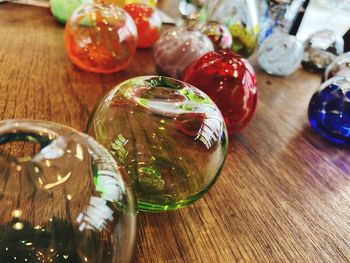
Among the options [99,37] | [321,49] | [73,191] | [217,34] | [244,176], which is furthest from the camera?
[321,49]

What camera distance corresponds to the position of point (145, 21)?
64 centimetres

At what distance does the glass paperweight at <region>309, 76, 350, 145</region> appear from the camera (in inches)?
17.9

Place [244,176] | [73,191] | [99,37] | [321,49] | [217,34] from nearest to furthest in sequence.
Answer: [73,191] → [244,176] → [99,37] → [217,34] → [321,49]

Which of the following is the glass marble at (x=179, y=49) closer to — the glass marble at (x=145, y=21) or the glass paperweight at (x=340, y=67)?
Answer: the glass marble at (x=145, y=21)

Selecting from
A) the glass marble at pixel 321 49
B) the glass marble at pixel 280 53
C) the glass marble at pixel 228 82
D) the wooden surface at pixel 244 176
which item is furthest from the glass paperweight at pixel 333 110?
the glass marble at pixel 321 49

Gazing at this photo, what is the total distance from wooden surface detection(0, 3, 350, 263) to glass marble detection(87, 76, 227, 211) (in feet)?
0.10

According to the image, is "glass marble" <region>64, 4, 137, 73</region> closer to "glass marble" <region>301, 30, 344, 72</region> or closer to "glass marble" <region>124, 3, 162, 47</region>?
"glass marble" <region>124, 3, 162, 47</region>

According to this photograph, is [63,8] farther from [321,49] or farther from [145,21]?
[321,49]

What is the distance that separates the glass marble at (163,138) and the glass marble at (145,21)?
38 cm

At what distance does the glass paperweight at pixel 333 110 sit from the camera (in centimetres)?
45

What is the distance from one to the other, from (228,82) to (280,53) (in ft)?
1.13

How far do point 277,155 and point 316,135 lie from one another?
12 cm

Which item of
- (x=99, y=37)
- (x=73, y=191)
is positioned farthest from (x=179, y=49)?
(x=73, y=191)

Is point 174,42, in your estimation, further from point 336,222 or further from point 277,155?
point 336,222
